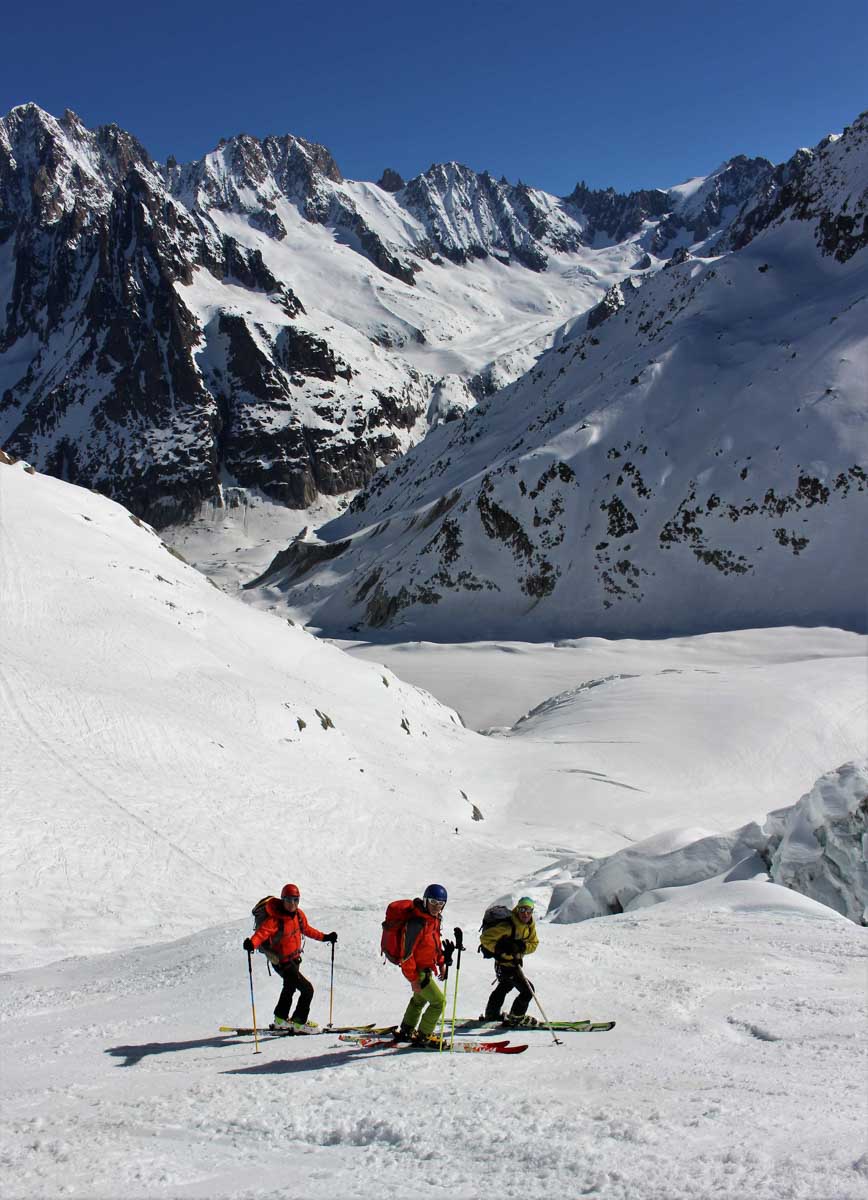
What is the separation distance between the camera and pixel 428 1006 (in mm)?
7578

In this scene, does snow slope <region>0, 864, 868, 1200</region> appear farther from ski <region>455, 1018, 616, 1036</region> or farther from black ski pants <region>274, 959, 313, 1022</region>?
black ski pants <region>274, 959, 313, 1022</region>

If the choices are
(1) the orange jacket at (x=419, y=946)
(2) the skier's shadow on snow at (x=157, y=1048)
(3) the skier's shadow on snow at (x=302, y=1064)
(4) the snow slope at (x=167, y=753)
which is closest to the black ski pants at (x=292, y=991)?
(2) the skier's shadow on snow at (x=157, y=1048)

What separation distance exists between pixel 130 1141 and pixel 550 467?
7019 centimetres

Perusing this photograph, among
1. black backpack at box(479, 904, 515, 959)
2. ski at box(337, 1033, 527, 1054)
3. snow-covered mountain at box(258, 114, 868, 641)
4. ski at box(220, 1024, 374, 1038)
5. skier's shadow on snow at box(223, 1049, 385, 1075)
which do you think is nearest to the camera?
skier's shadow on snow at box(223, 1049, 385, 1075)

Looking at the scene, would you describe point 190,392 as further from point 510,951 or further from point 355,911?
point 510,951

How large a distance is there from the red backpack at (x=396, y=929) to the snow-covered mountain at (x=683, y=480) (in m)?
56.8

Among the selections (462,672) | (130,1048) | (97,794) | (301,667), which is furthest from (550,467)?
(130,1048)

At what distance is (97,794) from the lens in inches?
755

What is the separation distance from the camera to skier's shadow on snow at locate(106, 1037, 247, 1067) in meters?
7.41

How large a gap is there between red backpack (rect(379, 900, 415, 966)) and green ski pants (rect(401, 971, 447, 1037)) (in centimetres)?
29

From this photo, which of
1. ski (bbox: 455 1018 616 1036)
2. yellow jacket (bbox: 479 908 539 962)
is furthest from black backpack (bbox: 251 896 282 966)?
yellow jacket (bbox: 479 908 539 962)

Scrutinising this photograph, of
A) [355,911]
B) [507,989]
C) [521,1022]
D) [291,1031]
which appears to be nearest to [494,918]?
[507,989]

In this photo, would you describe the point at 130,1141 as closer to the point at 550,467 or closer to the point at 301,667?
the point at 301,667

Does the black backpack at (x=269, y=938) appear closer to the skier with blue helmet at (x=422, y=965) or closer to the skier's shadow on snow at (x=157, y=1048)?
the skier's shadow on snow at (x=157, y=1048)
